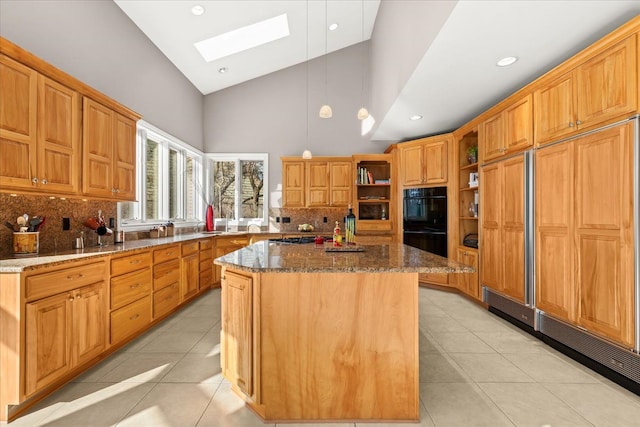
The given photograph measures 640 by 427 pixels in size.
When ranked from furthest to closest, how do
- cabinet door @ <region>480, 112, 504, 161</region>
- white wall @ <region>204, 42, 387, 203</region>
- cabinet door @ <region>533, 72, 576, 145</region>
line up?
white wall @ <region>204, 42, 387, 203</region> < cabinet door @ <region>480, 112, 504, 161</region> < cabinet door @ <region>533, 72, 576, 145</region>

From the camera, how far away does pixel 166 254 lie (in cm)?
358

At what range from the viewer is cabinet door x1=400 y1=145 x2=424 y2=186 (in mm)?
5238

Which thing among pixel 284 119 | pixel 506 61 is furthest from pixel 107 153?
pixel 506 61

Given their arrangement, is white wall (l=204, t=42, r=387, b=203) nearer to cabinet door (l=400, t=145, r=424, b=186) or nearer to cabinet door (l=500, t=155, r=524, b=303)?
cabinet door (l=400, t=145, r=424, b=186)

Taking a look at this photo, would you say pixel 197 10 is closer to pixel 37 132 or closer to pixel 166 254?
pixel 37 132

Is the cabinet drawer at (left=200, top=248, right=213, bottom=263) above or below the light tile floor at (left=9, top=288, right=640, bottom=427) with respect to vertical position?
above

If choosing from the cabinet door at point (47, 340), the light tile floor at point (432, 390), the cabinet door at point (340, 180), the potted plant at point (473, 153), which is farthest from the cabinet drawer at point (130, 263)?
the potted plant at point (473, 153)

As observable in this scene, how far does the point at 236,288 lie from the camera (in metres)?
2.07

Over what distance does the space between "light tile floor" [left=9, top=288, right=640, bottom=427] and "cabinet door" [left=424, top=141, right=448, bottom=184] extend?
2.56 metres

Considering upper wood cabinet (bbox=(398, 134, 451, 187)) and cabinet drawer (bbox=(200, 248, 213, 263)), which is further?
upper wood cabinet (bbox=(398, 134, 451, 187))

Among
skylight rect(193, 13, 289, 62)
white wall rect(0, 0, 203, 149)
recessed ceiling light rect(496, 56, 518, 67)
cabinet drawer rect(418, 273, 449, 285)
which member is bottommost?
cabinet drawer rect(418, 273, 449, 285)

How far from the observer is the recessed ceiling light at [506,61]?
2.89m

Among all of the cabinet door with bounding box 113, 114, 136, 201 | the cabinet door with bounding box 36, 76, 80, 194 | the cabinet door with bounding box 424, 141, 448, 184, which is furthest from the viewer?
the cabinet door with bounding box 424, 141, 448, 184

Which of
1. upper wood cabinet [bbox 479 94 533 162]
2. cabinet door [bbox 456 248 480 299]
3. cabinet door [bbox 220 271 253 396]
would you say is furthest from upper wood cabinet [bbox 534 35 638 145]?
cabinet door [bbox 220 271 253 396]
